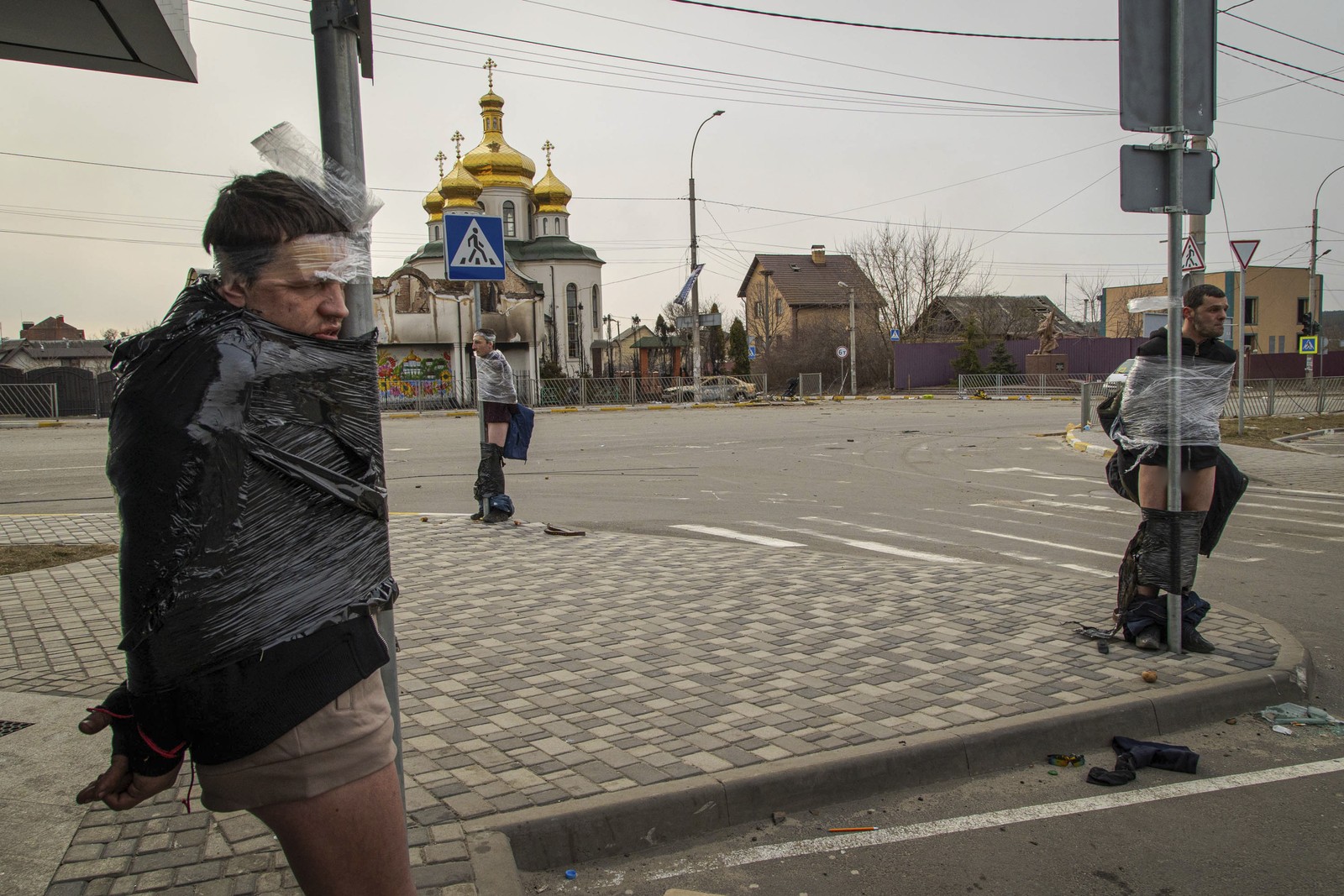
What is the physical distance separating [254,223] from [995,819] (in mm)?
3104

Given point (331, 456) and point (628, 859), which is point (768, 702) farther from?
point (331, 456)

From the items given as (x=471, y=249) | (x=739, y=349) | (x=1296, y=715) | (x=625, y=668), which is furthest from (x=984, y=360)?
(x=625, y=668)

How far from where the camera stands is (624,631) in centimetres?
548

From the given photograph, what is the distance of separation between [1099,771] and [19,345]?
104m

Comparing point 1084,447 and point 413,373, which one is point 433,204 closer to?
point 413,373

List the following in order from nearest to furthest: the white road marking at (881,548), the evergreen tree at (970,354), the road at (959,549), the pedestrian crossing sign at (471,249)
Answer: the road at (959,549)
the white road marking at (881,548)
the pedestrian crossing sign at (471,249)
the evergreen tree at (970,354)

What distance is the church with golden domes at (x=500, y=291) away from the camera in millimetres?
42906

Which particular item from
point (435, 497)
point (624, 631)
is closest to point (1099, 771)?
point (624, 631)

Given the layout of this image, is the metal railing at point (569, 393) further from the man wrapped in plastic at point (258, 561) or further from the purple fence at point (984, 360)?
the man wrapped in plastic at point (258, 561)

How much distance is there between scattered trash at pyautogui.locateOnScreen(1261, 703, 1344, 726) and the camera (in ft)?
14.5

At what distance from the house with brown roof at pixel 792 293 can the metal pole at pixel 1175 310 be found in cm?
5940

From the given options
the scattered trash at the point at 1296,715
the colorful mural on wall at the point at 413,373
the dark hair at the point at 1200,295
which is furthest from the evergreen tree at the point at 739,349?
the scattered trash at the point at 1296,715

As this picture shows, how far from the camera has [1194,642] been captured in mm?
5082

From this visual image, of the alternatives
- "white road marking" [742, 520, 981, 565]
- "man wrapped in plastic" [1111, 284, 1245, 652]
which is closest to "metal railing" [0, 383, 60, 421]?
"white road marking" [742, 520, 981, 565]
